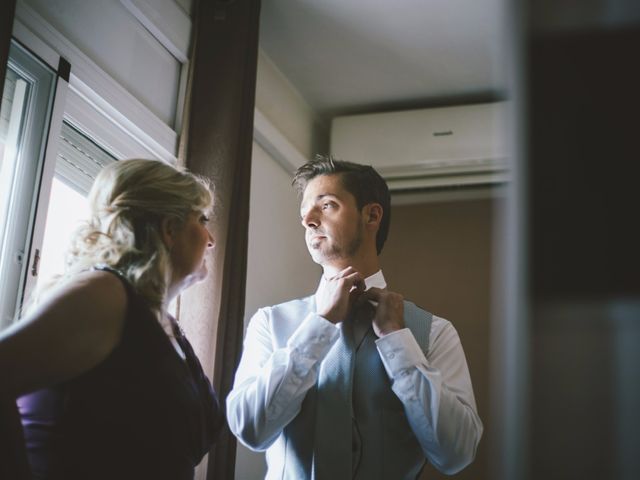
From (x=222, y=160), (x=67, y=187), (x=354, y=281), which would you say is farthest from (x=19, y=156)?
(x=354, y=281)

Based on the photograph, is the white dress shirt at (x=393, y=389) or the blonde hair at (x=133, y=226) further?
the white dress shirt at (x=393, y=389)

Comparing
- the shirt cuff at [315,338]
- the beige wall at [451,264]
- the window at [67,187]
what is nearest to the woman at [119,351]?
the shirt cuff at [315,338]

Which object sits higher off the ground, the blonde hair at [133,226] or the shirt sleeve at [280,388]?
the blonde hair at [133,226]

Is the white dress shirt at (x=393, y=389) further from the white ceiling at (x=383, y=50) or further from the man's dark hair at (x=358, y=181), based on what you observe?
the white ceiling at (x=383, y=50)

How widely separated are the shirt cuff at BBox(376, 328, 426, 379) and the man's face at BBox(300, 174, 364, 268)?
386 mm

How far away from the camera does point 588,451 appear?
378 millimetres

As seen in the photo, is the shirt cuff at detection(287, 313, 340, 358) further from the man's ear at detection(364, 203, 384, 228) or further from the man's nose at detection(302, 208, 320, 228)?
the man's ear at detection(364, 203, 384, 228)

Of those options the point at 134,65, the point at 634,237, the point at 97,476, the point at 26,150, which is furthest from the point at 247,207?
the point at 634,237

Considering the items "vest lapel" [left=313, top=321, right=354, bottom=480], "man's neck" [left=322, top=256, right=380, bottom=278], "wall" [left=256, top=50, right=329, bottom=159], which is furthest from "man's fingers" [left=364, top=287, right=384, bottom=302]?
"wall" [left=256, top=50, right=329, bottom=159]

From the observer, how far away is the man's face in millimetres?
1926

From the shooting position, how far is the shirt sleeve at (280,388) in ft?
4.99

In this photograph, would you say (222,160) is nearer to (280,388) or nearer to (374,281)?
(374,281)

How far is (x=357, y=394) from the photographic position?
1601mm

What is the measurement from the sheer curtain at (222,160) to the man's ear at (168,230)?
3.10 feet
